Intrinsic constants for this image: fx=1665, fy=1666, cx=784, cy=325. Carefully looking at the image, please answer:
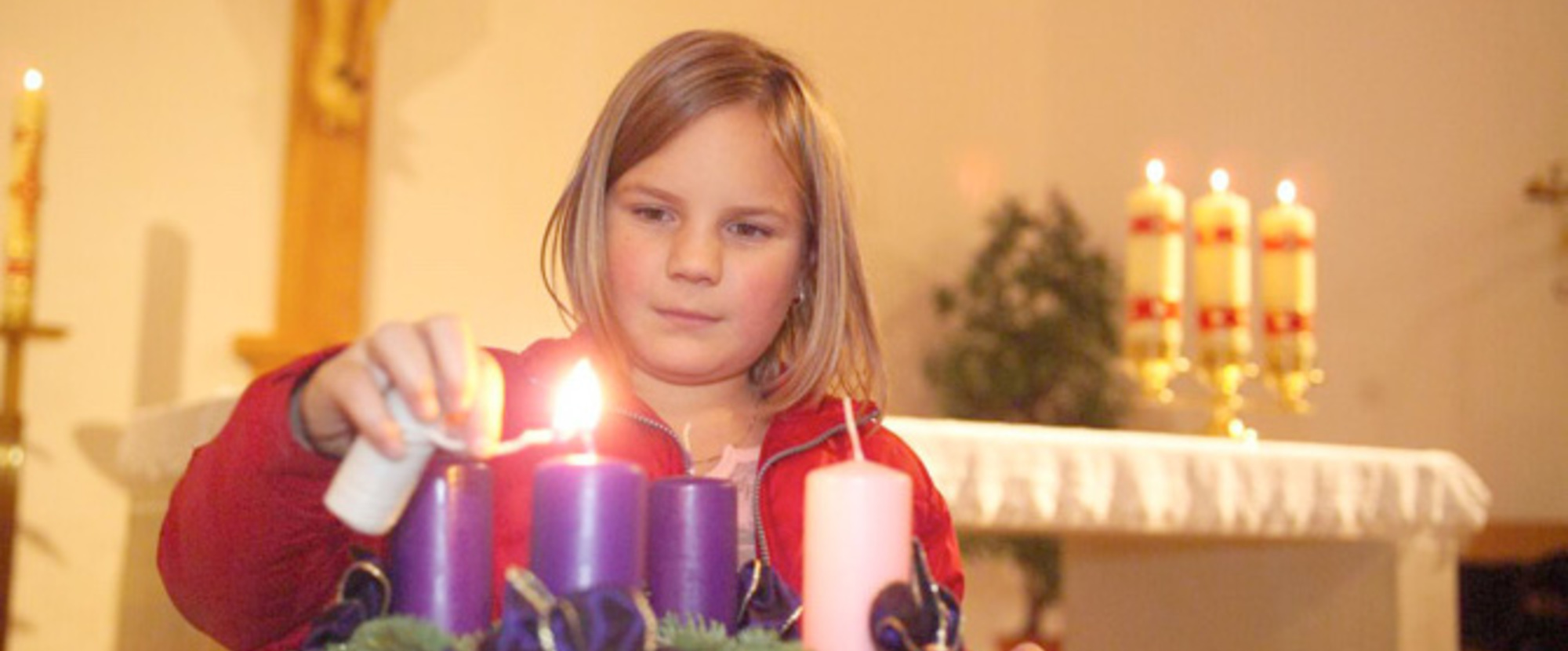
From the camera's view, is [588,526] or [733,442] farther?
[733,442]

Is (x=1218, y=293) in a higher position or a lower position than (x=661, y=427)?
higher

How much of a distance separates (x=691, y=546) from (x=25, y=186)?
88.0 inches

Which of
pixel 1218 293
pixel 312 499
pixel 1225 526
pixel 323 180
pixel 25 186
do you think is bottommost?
pixel 1225 526

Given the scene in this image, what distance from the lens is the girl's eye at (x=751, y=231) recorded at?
1.37 metres

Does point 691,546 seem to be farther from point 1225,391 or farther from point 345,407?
point 1225,391

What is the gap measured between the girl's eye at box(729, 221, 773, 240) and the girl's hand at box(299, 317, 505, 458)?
57 cm

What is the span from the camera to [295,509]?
969 millimetres

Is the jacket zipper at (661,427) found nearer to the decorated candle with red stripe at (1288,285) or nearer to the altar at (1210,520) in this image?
the altar at (1210,520)

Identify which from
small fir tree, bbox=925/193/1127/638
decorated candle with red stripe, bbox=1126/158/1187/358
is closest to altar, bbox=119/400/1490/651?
decorated candle with red stripe, bbox=1126/158/1187/358

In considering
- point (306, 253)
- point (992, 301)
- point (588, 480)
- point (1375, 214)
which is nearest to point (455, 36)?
point (306, 253)

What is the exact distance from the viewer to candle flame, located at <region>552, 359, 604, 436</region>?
0.81 meters

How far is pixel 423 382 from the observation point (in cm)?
75

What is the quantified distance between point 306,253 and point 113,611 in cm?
87

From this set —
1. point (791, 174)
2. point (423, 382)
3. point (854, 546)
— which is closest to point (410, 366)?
point (423, 382)
